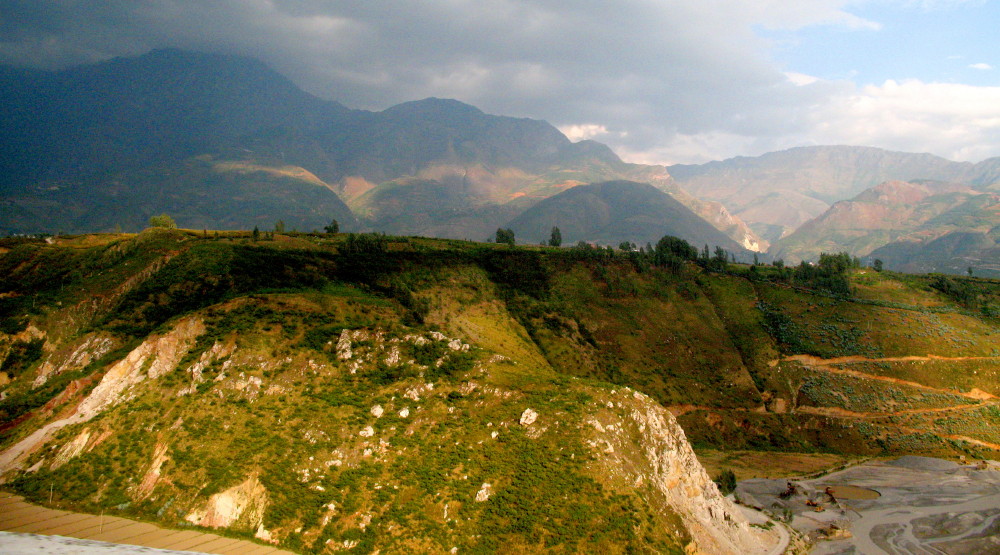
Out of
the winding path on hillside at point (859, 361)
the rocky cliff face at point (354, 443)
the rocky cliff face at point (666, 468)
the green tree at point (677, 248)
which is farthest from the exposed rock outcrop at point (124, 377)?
the green tree at point (677, 248)

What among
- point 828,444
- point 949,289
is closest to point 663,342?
point 828,444

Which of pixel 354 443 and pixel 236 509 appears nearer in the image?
pixel 236 509

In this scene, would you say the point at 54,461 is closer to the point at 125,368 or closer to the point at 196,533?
the point at 125,368

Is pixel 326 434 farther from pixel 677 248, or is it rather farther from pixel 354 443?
pixel 677 248

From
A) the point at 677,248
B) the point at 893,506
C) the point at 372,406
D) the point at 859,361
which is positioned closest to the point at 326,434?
the point at 372,406

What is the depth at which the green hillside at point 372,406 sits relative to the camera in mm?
36281

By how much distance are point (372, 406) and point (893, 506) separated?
6624 cm

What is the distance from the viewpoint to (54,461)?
4016 cm

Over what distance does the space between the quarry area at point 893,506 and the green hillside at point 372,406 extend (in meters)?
9.91

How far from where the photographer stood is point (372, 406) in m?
44.2

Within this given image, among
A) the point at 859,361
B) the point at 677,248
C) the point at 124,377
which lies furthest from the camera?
the point at 677,248

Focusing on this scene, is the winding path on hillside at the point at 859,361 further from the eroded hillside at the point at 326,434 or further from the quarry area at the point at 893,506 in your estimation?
the eroded hillside at the point at 326,434

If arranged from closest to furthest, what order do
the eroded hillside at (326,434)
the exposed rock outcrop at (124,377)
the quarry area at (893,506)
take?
1. the eroded hillside at (326,434)
2. the exposed rock outcrop at (124,377)
3. the quarry area at (893,506)

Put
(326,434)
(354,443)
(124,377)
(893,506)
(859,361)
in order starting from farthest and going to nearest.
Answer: (859,361)
(893,506)
(124,377)
(326,434)
(354,443)
